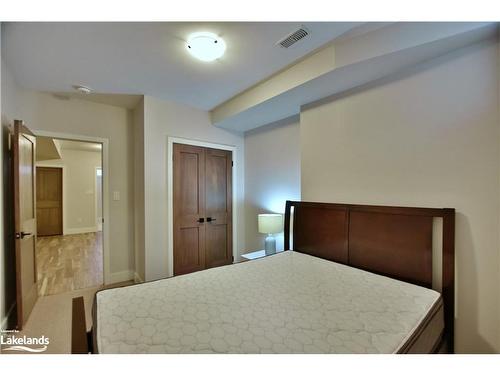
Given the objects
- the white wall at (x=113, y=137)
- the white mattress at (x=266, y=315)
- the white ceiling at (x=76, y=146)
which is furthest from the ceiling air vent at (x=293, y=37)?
the white ceiling at (x=76, y=146)

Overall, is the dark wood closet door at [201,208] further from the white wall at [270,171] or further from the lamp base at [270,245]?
the lamp base at [270,245]

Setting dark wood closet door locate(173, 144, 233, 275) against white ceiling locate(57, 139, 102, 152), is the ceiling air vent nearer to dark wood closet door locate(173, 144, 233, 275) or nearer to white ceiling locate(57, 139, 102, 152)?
dark wood closet door locate(173, 144, 233, 275)

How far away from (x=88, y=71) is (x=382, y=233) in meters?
3.12

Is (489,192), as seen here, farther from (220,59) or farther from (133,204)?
(133,204)

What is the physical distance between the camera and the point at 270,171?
3.54 m

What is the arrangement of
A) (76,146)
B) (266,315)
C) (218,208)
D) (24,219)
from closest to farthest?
1. (266,315)
2. (24,219)
3. (218,208)
4. (76,146)

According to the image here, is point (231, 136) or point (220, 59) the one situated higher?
point (220, 59)

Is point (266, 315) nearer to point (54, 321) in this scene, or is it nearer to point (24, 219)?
point (54, 321)

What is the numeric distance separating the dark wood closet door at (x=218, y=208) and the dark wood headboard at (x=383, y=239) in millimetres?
1509

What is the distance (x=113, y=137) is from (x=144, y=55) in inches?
67.0

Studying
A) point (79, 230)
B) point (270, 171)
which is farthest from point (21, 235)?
point (79, 230)

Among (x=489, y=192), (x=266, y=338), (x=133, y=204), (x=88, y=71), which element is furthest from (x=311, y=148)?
(x=133, y=204)

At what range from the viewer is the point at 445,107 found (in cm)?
171

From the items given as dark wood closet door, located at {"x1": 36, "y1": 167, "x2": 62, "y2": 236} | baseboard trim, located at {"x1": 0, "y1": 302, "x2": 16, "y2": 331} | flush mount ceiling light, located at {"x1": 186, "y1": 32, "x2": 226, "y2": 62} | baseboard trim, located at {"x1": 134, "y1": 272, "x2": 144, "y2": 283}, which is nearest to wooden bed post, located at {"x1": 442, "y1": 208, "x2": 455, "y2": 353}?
flush mount ceiling light, located at {"x1": 186, "y1": 32, "x2": 226, "y2": 62}
